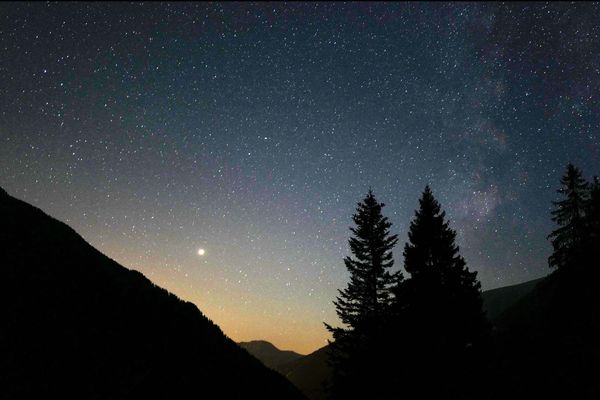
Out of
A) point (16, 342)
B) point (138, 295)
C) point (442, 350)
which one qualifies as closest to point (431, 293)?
point (442, 350)

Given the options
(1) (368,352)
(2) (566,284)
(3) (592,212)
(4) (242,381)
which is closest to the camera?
(4) (242,381)

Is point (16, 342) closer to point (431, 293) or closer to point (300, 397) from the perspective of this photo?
point (300, 397)

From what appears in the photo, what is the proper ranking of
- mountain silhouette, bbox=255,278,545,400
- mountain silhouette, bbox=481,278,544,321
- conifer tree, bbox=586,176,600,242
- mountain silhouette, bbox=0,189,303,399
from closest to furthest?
mountain silhouette, bbox=0,189,303,399 < conifer tree, bbox=586,176,600,242 < mountain silhouette, bbox=255,278,545,400 < mountain silhouette, bbox=481,278,544,321

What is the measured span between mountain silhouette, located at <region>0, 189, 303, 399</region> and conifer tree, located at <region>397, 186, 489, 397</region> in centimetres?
671

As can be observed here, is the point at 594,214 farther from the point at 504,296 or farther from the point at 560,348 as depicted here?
the point at 504,296

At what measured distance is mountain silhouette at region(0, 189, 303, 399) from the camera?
32.5 feet

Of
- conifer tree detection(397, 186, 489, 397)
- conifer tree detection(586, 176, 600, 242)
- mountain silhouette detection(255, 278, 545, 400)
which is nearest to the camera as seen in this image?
conifer tree detection(397, 186, 489, 397)

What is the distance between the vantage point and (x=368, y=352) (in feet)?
68.4

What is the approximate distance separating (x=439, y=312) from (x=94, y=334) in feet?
51.3

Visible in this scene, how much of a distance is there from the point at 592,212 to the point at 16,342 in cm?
4087

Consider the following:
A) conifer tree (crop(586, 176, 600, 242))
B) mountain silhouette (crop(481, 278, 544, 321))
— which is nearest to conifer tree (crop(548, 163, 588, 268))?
conifer tree (crop(586, 176, 600, 242))

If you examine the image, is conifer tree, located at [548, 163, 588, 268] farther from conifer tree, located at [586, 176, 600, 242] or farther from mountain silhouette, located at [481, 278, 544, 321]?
mountain silhouette, located at [481, 278, 544, 321]

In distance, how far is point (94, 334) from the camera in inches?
466

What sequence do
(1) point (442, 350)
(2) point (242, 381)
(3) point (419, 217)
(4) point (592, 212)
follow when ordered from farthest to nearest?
(4) point (592, 212) → (3) point (419, 217) → (1) point (442, 350) → (2) point (242, 381)
